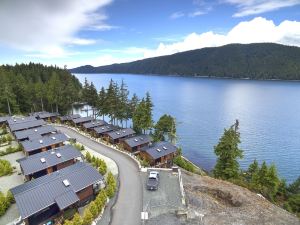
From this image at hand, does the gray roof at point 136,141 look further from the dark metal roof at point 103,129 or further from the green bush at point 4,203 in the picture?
the green bush at point 4,203

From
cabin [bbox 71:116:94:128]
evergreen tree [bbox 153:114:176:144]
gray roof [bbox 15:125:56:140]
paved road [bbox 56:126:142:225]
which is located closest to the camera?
paved road [bbox 56:126:142:225]

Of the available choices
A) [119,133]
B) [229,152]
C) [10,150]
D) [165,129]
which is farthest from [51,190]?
[165,129]

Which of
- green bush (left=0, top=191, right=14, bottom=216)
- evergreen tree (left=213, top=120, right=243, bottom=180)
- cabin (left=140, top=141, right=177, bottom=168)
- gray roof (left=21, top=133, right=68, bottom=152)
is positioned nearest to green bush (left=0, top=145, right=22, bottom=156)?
gray roof (left=21, top=133, right=68, bottom=152)

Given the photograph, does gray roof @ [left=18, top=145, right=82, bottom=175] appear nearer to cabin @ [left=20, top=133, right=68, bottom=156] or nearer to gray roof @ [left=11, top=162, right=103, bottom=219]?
gray roof @ [left=11, top=162, right=103, bottom=219]

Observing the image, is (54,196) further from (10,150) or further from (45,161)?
(10,150)

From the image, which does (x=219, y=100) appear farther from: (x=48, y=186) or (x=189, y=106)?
(x=48, y=186)

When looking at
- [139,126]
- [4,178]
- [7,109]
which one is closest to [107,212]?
[4,178]
